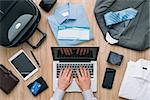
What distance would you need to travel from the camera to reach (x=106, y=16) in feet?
5.90

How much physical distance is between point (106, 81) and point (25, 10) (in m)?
0.49

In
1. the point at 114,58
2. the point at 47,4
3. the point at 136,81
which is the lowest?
the point at 136,81

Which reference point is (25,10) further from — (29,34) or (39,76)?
(39,76)

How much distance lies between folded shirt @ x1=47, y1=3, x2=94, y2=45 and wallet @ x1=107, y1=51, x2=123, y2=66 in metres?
0.12

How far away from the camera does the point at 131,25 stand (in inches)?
70.4

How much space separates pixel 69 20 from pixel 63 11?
51 mm

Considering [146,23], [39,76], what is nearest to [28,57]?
[39,76]

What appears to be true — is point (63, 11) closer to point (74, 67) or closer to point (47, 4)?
point (47, 4)

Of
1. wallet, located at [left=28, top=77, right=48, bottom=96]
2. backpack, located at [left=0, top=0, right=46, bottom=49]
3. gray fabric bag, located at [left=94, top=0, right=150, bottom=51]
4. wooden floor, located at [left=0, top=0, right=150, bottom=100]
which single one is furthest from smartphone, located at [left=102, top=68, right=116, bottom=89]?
backpack, located at [left=0, top=0, right=46, bottom=49]

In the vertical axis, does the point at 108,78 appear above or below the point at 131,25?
below

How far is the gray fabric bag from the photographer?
178 centimetres

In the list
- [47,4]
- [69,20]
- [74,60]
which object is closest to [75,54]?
[74,60]

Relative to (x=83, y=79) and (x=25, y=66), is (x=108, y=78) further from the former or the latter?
(x=25, y=66)

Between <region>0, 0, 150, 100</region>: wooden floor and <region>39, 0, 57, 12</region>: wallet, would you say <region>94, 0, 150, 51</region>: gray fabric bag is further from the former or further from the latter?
<region>39, 0, 57, 12</region>: wallet
